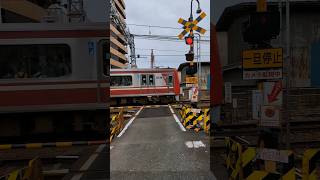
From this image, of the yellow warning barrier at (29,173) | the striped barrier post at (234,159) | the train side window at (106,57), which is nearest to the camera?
the yellow warning barrier at (29,173)

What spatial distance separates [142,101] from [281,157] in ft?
85.4

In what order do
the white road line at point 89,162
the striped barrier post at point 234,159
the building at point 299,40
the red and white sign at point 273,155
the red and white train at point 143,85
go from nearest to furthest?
the red and white sign at point 273,155 < the striped barrier post at point 234,159 < the white road line at point 89,162 < the building at point 299,40 < the red and white train at point 143,85

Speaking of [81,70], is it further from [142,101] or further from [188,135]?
[142,101]

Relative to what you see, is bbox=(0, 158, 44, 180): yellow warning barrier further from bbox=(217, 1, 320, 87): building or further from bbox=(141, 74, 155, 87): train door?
bbox=(141, 74, 155, 87): train door

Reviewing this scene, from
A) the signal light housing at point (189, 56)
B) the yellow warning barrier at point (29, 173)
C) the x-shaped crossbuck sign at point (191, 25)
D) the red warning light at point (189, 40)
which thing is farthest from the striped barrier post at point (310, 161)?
the x-shaped crossbuck sign at point (191, 25)

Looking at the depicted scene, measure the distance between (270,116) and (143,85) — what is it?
25114 mm

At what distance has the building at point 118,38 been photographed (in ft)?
261

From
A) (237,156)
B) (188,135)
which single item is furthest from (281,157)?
(188,135)

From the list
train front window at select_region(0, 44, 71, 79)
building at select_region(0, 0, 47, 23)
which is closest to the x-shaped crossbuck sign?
train front window at select_region(0, 44, 71, 79)

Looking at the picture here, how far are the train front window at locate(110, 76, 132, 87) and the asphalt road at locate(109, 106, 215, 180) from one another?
17008mm

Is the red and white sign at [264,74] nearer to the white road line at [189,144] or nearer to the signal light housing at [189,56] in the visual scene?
the white road line at [189,144]

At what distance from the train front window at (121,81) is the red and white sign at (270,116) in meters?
25.1

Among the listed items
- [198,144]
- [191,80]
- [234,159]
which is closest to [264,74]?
[234,159]

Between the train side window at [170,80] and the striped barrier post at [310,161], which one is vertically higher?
the train side window at [170,80]
